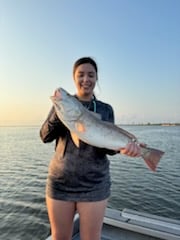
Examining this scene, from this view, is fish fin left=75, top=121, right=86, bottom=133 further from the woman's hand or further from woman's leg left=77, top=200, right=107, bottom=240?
woman's leg left=77, top=200, right=107, bottom=240

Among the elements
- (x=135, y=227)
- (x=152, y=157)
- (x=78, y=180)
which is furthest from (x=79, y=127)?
(x=135, y=227)

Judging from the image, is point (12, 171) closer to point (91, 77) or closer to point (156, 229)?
point (156, 229)

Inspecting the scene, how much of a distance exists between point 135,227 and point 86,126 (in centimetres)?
223

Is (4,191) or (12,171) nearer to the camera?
(4,191)

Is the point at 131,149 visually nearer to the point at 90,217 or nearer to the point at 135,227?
the point at 90,217

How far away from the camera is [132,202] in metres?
10.6

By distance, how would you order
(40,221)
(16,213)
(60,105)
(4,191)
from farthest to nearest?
(4,191)
(16,213)
(40,221)
(60,105)

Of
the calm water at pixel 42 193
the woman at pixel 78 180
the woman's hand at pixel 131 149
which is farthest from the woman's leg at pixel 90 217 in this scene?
the calm water at pixel 42 193

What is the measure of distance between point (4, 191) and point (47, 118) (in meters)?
10.3

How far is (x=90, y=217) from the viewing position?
8.13 feet

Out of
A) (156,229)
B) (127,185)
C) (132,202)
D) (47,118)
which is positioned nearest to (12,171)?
(127,185)

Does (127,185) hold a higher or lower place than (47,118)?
lower

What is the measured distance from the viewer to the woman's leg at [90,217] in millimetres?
2480

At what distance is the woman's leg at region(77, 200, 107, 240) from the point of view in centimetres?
248
